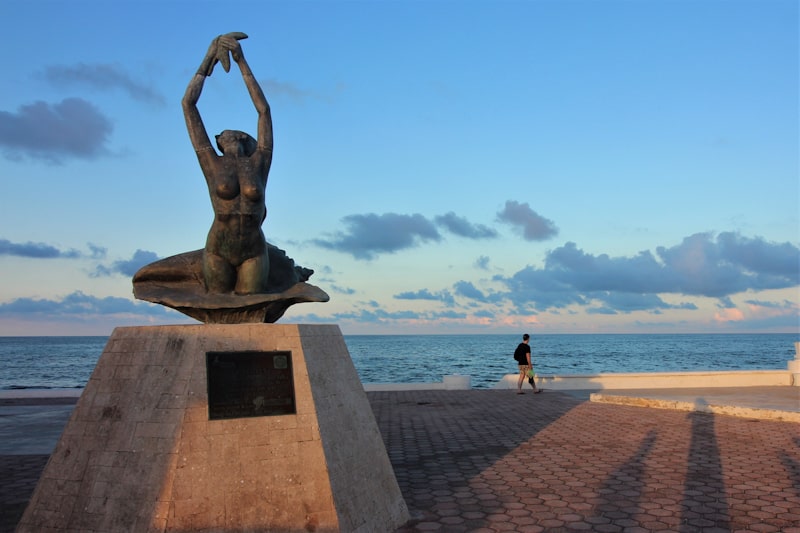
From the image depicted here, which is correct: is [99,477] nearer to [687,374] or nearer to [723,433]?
[723,433]

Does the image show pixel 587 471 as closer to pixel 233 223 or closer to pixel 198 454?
pixel 198 454

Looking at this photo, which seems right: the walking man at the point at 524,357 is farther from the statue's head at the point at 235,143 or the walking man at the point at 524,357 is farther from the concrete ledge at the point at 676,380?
the statue's head at the point at 235,143

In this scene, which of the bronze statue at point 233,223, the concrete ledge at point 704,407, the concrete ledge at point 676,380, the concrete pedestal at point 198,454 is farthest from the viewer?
the concrete ledge at point 676,380

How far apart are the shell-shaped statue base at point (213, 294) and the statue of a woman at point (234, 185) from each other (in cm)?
A: 22

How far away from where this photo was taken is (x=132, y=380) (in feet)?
17.3

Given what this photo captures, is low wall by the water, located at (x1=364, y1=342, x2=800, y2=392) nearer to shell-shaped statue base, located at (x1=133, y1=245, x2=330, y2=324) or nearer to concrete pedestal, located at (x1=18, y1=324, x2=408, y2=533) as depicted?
shell-shaped statue base, located at (x1=133, y1=245, x2=330, y2=324)

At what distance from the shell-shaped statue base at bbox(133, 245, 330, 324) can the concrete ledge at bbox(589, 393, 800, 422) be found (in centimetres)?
915

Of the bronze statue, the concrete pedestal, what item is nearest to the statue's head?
the bronze statue

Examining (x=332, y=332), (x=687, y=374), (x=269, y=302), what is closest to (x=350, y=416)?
(x=332, y=332)

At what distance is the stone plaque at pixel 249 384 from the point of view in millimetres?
5066

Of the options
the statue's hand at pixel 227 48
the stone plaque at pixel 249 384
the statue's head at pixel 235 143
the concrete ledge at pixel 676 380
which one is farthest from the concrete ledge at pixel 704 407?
the statue's hand at pixel 227 48

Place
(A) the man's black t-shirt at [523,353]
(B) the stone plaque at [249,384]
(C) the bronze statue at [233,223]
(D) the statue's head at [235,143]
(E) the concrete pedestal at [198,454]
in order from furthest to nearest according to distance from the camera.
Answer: (A) the man's black t-shirt at [523,353]
(D) the statue's head at [235,143]
(C) the bronze statue at [233,223]
(B) the stone plaque at [249,384]
(E) the concrete pedestal at [198,454]

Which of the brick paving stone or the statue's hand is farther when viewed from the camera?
the statue's hand

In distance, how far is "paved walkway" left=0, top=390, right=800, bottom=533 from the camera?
5.71 m
